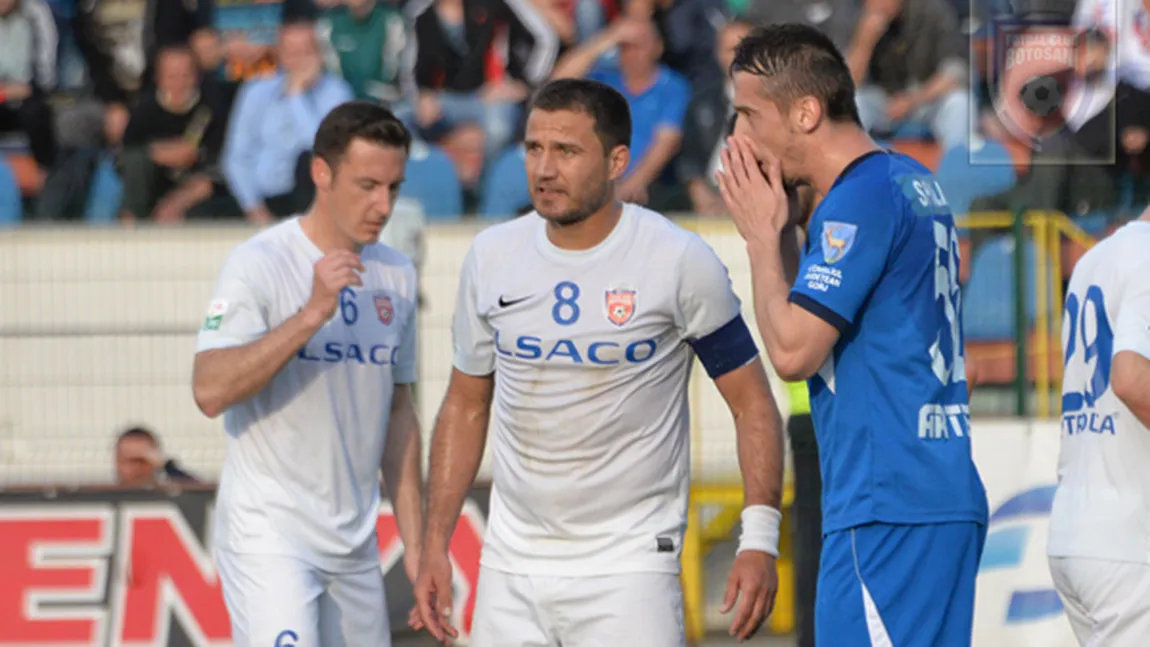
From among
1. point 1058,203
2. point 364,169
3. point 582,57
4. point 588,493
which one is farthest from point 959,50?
point 588,493

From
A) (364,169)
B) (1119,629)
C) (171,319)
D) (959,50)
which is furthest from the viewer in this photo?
(959,50)

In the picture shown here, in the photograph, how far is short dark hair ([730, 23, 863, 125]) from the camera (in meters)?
4.32

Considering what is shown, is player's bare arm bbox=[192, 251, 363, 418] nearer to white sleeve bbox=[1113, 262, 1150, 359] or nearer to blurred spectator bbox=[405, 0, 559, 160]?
white sleeve bbox=[1113, 262, 1150, 359]

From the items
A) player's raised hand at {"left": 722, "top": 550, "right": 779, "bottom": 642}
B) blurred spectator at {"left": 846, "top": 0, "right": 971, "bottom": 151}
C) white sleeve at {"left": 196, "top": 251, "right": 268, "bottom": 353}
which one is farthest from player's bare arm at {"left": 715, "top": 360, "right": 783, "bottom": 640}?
blurred spectator at {"left": 846, "top": 0, "right": 971, "bottom": 151}

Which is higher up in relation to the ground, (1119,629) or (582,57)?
(582,57)

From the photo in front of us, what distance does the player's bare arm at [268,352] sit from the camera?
17.7 ft

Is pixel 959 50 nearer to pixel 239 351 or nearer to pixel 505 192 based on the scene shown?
pixel 505 192

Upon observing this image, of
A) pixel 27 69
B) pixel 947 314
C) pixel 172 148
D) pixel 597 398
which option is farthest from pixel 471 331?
pixel 27 69

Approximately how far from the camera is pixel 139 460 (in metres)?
10.1

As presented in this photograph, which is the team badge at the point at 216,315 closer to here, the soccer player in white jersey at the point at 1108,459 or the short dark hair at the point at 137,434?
the soccer player in white jersey at the point at 1108,459

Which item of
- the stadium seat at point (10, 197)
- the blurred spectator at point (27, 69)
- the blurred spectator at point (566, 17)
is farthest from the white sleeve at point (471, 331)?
the blurred spectator at point (27, 69)

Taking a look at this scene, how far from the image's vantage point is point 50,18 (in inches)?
499

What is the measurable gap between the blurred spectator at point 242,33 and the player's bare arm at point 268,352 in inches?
268

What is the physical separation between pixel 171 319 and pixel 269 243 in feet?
15.8
